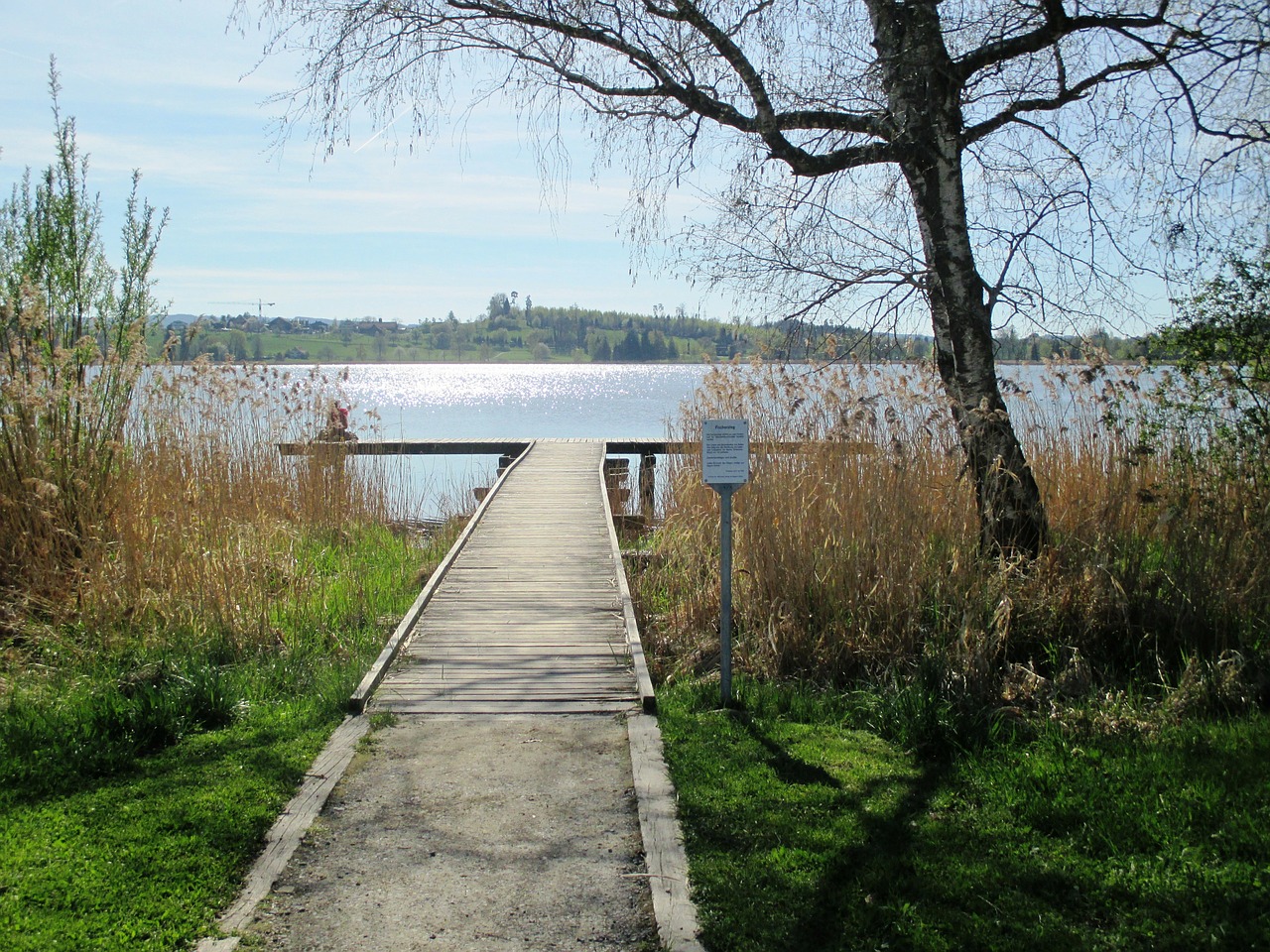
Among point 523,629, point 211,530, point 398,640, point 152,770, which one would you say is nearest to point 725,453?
point 523,629

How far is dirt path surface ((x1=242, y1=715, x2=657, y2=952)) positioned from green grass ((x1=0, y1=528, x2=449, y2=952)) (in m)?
0.29

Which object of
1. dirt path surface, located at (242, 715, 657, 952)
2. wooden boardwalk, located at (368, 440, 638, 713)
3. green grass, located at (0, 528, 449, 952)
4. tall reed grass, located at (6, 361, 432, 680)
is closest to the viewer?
dirt path surface, located at (242, 715, 657, 952)

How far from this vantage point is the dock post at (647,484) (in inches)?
504

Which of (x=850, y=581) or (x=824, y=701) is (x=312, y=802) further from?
(x=850, y=581)

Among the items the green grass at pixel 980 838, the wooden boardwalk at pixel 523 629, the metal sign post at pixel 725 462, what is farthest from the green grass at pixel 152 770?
the metal sign post at pixel 725 462

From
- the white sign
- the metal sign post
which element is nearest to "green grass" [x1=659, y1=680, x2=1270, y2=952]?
the metal sign post

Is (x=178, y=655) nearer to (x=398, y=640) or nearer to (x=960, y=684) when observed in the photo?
(x=398, y=640)

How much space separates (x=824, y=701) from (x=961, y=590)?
122cm

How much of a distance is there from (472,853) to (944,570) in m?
3.77

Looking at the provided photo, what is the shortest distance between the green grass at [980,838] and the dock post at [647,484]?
7509mm

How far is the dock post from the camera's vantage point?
504 inches

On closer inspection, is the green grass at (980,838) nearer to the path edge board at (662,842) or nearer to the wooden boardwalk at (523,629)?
the path edge board at (662,842)

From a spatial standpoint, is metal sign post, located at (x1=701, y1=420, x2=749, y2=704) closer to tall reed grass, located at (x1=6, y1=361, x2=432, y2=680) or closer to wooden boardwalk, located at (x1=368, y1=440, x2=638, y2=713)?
wooden boardwalk, located at (x1=368, y1=440, x2=638, y2=713)

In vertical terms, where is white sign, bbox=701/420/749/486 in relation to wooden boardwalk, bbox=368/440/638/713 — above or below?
above
